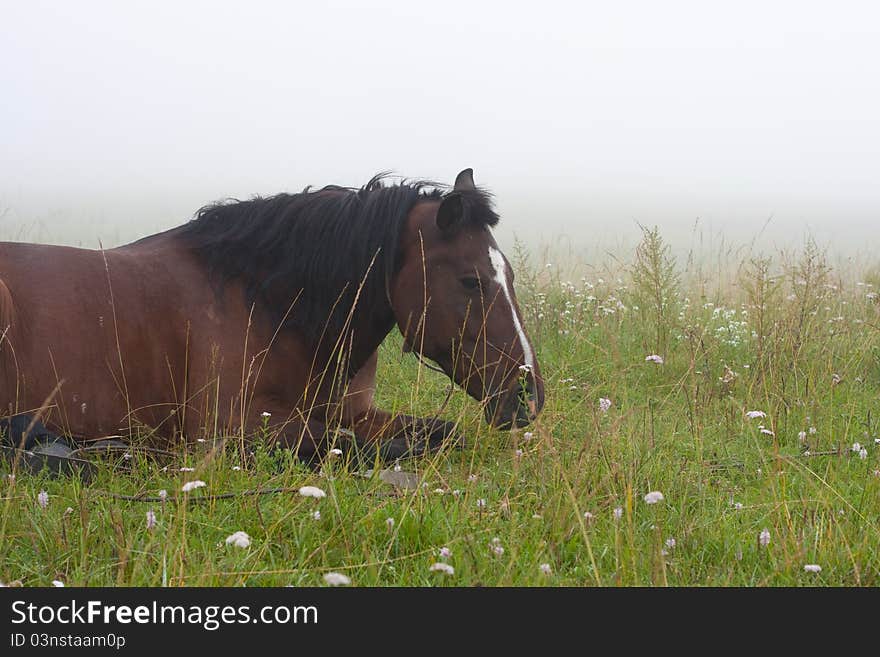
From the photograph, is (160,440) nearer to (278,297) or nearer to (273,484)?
(278,297)

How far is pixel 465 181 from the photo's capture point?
16.0 feet

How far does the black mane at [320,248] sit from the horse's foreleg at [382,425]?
0.44 meters

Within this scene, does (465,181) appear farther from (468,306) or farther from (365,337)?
(365,337)

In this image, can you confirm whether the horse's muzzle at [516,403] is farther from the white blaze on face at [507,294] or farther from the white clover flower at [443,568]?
the white clover flower at [443,568]

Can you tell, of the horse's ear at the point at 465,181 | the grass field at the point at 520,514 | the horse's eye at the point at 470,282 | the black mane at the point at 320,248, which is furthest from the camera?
the horse's ear at the point at 465,181

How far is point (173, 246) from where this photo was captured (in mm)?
5086

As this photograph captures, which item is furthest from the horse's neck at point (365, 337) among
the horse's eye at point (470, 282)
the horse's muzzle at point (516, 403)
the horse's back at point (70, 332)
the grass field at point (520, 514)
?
the horse's back at point (70, 332)

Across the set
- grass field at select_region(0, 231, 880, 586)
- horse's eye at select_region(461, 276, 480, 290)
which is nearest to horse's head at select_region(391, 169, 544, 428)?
horse's eye at select_region(461, 276, 480, 290)

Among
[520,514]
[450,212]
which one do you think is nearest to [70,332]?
[450,212]

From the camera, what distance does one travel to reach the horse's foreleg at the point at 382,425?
14.7ft

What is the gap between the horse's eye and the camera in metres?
4.47

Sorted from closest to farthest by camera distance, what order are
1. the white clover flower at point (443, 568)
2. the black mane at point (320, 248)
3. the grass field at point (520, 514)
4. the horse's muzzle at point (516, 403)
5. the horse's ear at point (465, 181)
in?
the white clover flower at point (443, 568), the grass field at point (520, 514), the horse's muzzle at point (516, 403), the black mane at point (320, 248), the horse's ear at point (465, 181)

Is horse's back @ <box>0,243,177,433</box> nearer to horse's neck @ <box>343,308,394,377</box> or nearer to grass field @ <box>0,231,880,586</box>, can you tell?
grass field @ <box>0,231,880,586</box>

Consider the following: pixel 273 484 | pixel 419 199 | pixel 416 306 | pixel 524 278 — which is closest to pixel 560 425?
pixel 416 306
